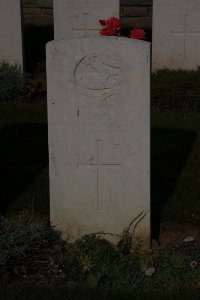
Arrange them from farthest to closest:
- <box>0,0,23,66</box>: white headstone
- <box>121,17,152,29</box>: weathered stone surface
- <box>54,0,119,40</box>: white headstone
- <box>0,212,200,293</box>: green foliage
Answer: <box>121,17,152,29</box>: weathered stone surface, <box>54,0,119,40</box>: white headstone, <box>0,0,23,66</box>: white headstone, <box>0,212,200,293</box>: green foliage

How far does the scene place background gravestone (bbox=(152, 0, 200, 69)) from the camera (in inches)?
423

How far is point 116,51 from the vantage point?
198 inches

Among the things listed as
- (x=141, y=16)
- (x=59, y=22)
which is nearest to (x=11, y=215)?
(x=59, y=22)

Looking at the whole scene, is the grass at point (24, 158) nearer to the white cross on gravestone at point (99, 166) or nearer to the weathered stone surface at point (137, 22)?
the white cross on gravestone at point (99, 166)

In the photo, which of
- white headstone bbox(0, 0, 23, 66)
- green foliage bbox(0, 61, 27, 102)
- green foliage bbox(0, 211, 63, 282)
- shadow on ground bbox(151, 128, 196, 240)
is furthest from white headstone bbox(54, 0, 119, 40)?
green foliage bbox(0, 211, 63, 282)

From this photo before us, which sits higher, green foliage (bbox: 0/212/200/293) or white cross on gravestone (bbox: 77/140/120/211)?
white cross on gravestone (bbox: 77/140/120/211)

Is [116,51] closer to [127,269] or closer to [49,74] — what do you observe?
[49,74]

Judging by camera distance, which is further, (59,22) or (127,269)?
(59,22)

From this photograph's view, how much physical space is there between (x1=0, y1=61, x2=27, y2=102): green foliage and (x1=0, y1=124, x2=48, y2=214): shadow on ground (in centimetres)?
128

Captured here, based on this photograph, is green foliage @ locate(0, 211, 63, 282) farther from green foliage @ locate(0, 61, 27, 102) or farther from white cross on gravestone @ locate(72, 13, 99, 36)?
white cross on gravestone @ locate(72, 13, 99, 36)

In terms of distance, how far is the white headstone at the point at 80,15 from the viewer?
10.5 meters

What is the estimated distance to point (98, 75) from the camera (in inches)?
200

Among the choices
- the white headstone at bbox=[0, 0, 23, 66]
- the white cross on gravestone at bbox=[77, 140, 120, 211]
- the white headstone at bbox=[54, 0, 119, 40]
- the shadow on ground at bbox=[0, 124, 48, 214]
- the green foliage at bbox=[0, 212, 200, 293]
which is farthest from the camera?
the white headstone at bbox=[54, 0, 119, 40]

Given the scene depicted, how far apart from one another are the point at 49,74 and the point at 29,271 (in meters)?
1.24
